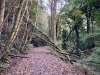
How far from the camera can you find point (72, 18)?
3022cm

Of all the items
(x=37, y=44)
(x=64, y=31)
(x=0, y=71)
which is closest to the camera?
(x=0, y=71)

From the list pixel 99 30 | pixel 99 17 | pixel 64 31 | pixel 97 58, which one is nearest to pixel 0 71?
pixel 97 58

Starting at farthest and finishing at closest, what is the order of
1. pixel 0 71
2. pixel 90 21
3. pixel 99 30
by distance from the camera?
pixel 90 21
pixel 99 30
pixel 0 71

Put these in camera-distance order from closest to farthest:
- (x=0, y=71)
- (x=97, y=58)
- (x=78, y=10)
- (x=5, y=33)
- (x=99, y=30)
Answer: (x=0, y=71)
(x=97, y=58)
(x=99, y=30)
(x=5, y=33)
(x=78, y=10)

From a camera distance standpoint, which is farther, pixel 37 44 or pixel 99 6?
pixel 37 44

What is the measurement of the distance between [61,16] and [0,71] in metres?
25.1

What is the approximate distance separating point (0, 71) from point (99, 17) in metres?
18.7

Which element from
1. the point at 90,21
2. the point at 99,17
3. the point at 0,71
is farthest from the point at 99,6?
the point at 0,71

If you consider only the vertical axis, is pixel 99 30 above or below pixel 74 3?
below

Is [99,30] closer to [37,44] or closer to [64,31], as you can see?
[37,44]

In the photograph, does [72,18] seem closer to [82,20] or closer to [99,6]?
[82,20]

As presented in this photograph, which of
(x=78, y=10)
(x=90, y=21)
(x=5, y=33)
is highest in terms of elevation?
(x=78, y=10)

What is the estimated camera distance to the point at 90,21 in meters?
29.0

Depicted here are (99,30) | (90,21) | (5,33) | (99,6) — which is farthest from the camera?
(90,21)
